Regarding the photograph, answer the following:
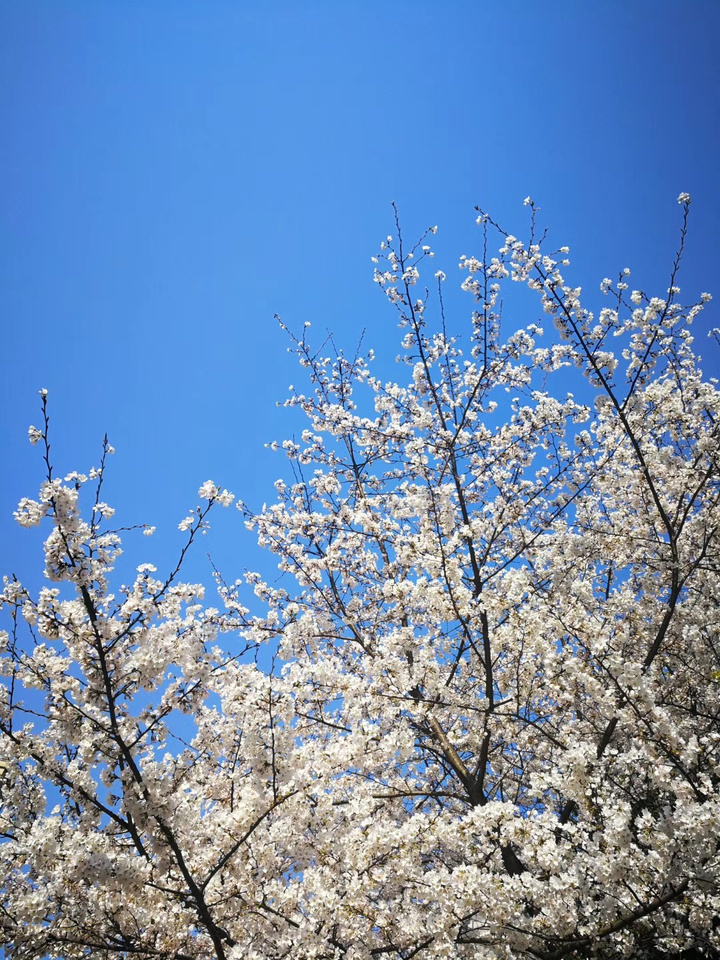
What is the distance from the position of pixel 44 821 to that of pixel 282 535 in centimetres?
630

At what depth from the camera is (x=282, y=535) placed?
34.3ft

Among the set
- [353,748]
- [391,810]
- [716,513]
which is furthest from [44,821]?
[716,513]

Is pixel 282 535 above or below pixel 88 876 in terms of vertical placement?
above

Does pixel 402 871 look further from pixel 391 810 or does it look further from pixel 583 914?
pixel 391 810

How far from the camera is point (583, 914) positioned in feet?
15.3

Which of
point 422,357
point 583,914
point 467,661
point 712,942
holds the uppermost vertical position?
point 422,357

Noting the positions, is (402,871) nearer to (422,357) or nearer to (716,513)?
(716,513)

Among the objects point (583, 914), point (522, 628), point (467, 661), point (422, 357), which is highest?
point (422, 357)

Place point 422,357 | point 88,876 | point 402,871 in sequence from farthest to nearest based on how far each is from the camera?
point 422,357
point 402,871
point 88,876

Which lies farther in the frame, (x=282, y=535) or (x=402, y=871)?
(x=282, y=535)

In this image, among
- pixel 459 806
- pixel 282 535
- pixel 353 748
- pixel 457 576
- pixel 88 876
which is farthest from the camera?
pixel 282 535

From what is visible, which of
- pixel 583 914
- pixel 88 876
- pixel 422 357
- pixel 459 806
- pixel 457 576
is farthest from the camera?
pixel 422 357

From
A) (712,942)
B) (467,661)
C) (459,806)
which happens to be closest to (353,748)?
(459,806)

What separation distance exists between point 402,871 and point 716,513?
6267 mm
